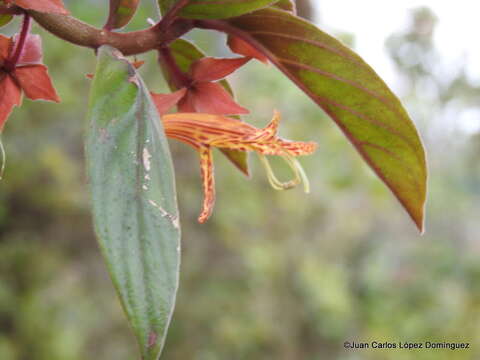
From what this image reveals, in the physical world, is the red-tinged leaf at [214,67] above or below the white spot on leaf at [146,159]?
above

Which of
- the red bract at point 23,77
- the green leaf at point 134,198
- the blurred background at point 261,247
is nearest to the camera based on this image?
the green leaf at point 134,198

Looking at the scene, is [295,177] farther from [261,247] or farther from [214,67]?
[261,247]

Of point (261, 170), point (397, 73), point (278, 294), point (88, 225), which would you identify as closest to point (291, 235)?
point (278, 294)

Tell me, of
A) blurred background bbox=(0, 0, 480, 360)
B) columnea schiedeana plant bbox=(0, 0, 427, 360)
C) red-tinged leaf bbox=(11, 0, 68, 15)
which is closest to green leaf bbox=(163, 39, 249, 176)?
columnea schiedeana plant bbox=(0, 0, 427, 360)

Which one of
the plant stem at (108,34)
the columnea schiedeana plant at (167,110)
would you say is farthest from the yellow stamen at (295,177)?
the plant stem at (108,34)

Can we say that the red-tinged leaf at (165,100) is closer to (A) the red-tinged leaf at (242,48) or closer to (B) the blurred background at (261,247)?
(A) the red-tinged leaf at (242,48)

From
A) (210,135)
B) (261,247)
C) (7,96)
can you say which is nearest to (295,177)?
(210,135)

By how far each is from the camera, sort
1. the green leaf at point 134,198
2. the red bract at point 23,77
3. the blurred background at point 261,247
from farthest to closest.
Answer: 1. the blurred background at point 261,247
2. the red bract at point 23,77
3. the green leaf at point 134,198

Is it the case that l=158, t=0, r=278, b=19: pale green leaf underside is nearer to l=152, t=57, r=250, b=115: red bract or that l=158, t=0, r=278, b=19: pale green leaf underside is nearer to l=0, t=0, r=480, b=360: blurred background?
l=152, t=57, r=250, b=115: red bract
